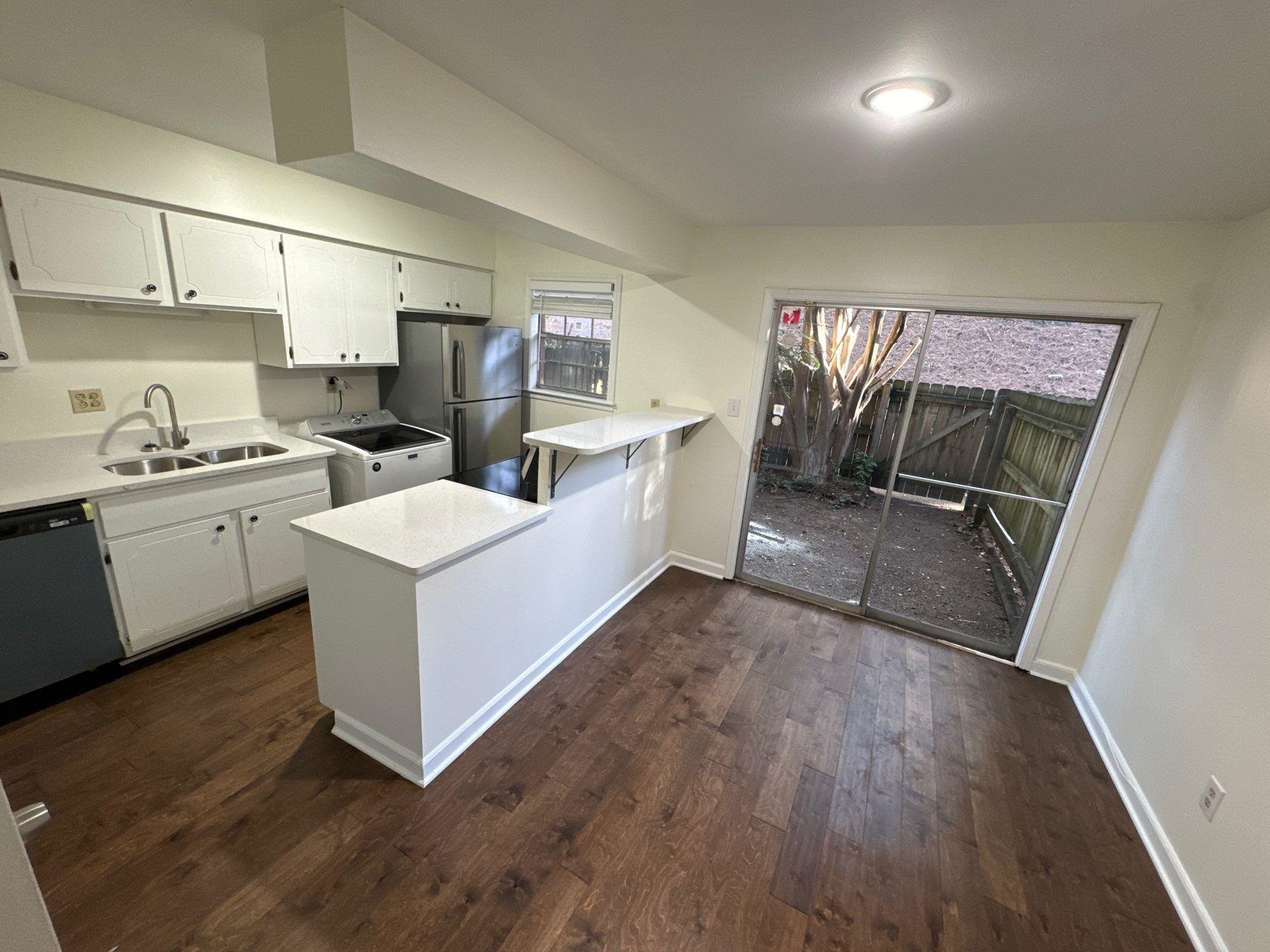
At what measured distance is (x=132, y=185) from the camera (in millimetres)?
2291

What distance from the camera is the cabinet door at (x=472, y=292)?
3959 millimetres

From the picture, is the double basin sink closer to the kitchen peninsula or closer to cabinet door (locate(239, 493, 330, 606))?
cabinet door (locate(239, 493, 330, 606))

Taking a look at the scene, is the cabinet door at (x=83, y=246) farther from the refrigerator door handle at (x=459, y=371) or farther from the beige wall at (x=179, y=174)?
the refrigerator door handle at (x=459, y=371)

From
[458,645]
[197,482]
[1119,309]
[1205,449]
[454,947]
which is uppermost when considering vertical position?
[1119,309]

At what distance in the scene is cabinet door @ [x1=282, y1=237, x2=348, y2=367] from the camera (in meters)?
2.92

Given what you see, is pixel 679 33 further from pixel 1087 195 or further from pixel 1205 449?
pixel 1205 449

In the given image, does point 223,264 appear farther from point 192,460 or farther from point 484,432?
point 484,432

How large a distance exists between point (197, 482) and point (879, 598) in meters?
3.97

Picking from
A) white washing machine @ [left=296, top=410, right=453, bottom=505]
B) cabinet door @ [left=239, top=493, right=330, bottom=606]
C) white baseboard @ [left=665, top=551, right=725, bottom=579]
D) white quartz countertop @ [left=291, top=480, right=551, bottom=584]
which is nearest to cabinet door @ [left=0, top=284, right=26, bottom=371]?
cabinet door @ [left=239, top=493, right=330, bottom=606]

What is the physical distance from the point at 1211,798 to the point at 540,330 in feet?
14.4

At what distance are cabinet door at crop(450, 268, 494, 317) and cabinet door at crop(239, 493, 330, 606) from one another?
1889 millimetres

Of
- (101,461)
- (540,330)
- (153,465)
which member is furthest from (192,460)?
(540,330)

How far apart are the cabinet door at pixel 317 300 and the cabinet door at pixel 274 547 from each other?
876 millimetres

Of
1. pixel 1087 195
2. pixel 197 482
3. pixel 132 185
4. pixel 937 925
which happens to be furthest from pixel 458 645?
pixel 1087 195
